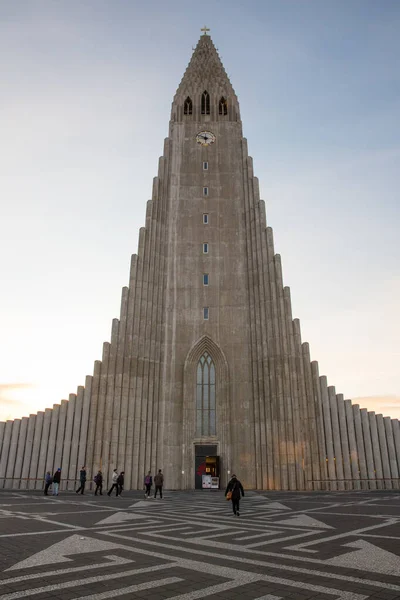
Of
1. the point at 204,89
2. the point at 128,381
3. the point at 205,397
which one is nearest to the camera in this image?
the point at 128,381

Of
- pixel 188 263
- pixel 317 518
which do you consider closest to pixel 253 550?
pixel 317 518

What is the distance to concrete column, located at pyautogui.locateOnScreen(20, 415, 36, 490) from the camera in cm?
3341

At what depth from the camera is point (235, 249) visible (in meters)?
40.0

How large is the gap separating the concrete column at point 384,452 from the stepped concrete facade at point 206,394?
79 millimetres

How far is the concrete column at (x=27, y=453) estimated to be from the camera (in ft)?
110

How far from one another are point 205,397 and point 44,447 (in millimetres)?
13699

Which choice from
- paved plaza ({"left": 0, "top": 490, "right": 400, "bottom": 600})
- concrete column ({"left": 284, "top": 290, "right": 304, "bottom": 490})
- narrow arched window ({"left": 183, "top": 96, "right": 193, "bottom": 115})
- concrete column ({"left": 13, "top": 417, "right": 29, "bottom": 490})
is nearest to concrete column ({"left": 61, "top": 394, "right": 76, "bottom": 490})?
concrete column ({"left": 13, "top": 417, "right": 29, "bottom": 490})

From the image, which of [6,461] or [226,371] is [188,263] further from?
[6,461]

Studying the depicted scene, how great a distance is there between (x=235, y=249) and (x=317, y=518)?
2899 cm

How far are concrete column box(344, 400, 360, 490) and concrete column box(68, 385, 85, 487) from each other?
849 inches

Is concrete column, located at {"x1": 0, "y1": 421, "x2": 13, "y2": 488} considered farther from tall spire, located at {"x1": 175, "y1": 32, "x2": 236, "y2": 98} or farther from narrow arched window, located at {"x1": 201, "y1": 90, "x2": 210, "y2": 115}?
tall spire, located at {"x1": 175, "y1": 32, "x2": 236, "y2": 98}

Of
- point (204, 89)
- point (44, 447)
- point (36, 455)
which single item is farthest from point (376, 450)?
point (204, 89)

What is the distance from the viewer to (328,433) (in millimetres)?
33469

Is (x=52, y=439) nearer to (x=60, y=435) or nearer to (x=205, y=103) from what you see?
(x=60, y=435)
